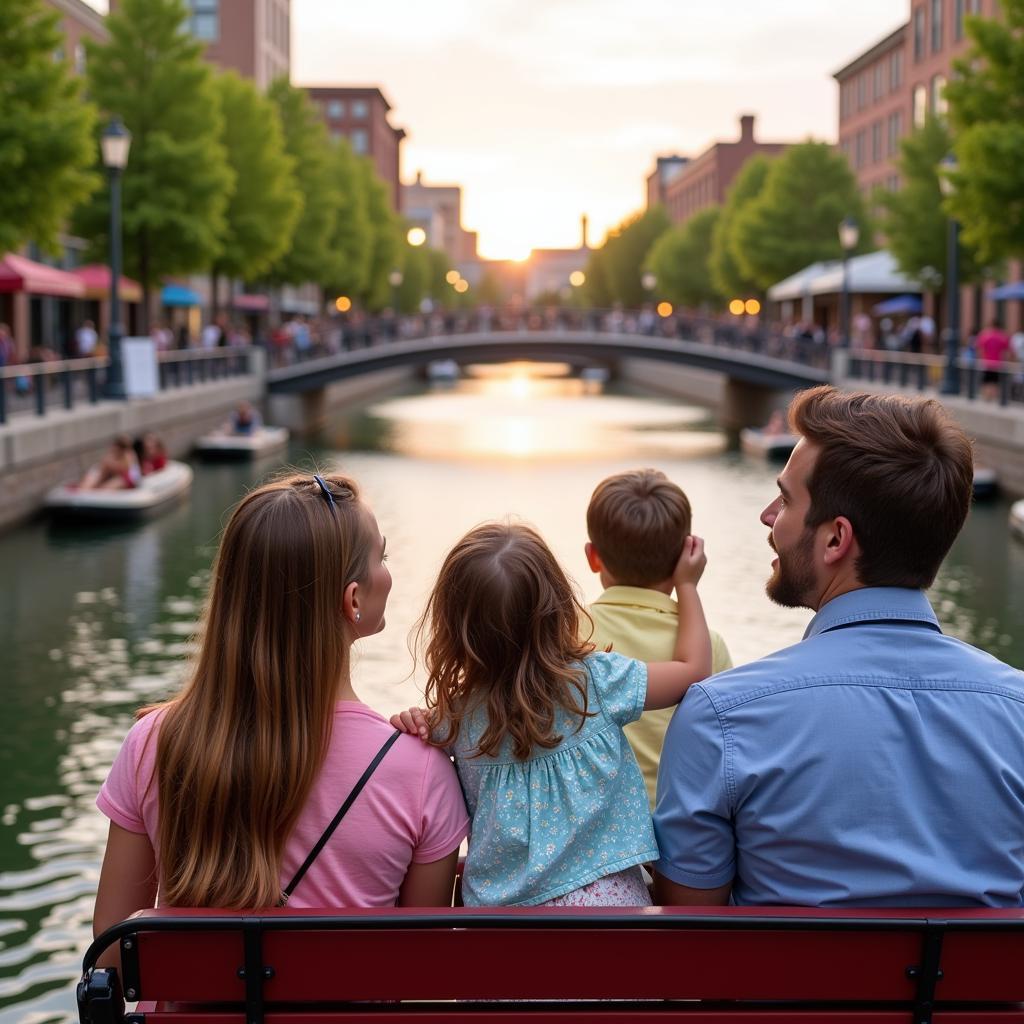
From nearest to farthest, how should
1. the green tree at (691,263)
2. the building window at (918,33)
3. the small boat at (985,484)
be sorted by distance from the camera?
the small boat at (985,484) < the building window at (918,33) < the green tree at (691,263)

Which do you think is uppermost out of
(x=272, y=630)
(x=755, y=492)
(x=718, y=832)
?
(x=272, y=630)

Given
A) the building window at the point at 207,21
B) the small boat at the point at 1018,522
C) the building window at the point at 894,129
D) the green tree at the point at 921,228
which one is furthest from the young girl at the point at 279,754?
the building window at the point at 207,21

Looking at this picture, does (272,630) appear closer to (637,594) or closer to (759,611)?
(637,594)

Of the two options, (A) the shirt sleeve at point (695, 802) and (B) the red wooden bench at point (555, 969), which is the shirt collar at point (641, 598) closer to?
(A) the shirt sleeve at point (695, 802)

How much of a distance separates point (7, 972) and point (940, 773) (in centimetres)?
464

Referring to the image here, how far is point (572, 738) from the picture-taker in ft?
9.44

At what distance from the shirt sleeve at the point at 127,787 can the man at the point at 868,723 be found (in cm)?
90

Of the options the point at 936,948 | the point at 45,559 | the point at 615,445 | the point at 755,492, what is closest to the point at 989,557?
the point at 755,492

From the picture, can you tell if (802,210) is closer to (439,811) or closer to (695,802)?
(439,811)

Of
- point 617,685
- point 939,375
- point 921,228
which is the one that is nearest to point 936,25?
point 921,228

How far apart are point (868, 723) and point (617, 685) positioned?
0.59m

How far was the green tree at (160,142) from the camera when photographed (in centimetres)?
3591

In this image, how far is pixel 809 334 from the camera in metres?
45.8

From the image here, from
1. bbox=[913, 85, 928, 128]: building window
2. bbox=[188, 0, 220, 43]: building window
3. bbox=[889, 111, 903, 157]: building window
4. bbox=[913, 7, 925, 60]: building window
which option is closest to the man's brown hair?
bbox=[913, 85, 928, 128]: building window
